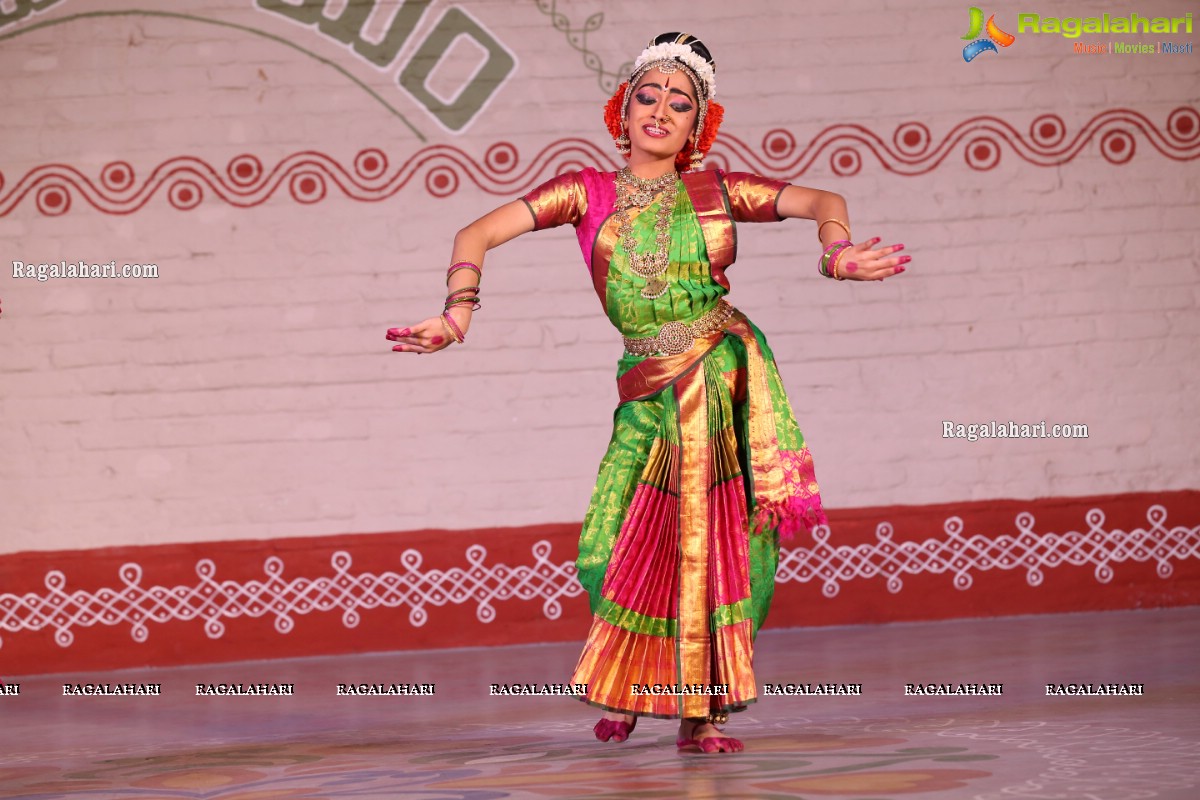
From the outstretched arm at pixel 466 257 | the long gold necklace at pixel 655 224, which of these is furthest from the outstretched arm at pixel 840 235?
the outstretched arm at pixel 466 257

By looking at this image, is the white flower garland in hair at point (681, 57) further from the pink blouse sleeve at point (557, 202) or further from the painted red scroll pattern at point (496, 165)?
the painted red scroll pattern at point (496, 165)

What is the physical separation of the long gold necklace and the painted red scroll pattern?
7.14 feet

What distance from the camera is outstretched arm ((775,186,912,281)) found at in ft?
9.99

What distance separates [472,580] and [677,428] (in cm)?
239

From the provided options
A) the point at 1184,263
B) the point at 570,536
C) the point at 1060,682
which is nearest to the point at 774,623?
the point at 570,536

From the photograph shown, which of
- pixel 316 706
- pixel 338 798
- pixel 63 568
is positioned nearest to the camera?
pixel 338 798

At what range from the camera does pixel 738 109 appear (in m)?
5.66

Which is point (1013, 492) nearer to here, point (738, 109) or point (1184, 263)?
point (1184, 263)

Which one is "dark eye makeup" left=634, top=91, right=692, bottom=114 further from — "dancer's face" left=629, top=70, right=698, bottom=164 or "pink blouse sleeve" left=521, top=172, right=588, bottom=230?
"pink blouse sleeve" left=521, top=172, right=588, bottom=230

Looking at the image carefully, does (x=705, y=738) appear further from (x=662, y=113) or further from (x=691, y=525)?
(x=662, y=113)

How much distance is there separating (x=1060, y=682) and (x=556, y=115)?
2.80 m

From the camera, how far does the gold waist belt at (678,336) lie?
3.39 meters

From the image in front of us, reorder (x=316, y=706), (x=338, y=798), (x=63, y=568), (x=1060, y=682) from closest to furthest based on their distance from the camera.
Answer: (x=338, y=798) < (x=1060, y=682) < (x=316, y=706) < (x=63, y=568)

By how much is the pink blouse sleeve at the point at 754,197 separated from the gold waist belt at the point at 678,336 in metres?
0.23
